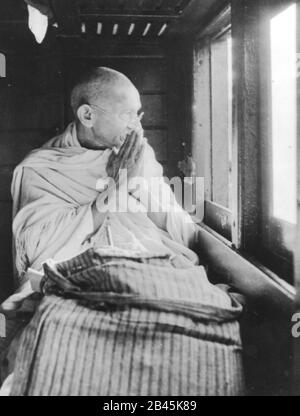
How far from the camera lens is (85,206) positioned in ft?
6.77

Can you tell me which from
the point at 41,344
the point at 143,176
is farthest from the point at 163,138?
the point at 41,344

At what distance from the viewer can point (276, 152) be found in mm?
1707

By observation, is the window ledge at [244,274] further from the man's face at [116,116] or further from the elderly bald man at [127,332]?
the man's face at [116,116]

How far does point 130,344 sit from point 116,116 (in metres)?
1.24

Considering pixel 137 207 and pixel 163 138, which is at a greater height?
pixel 163 138

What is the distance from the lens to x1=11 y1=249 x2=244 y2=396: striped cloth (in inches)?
50.9

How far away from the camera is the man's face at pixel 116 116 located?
223 centimetres

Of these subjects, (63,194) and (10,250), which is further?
(10,250)

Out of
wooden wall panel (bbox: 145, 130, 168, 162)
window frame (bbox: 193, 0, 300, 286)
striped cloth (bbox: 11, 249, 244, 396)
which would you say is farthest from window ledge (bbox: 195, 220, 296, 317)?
wooden wall panel (bbox: 145, 130, 168, 162)

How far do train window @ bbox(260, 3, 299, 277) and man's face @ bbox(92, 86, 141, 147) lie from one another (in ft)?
2.33

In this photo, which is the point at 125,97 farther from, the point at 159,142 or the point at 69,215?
the point at 69,215

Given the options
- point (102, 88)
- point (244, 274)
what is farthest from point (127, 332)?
point (102, 88)

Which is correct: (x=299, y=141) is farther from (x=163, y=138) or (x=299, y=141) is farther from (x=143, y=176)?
(x=163, y=138)
